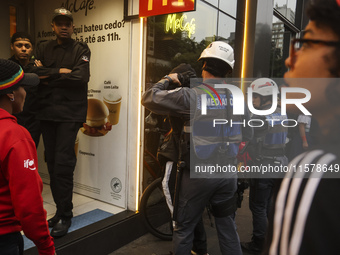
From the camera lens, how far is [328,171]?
715 millimetres

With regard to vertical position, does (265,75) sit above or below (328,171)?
above

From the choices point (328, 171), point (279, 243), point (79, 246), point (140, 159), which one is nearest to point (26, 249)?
point (79, 246)

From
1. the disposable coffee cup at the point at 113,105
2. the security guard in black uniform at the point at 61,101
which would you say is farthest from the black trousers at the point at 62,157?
the disposable coffee cup at the point at 113,105

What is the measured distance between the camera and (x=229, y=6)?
18.6 ft

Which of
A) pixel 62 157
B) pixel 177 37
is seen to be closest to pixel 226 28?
pixel 177 37

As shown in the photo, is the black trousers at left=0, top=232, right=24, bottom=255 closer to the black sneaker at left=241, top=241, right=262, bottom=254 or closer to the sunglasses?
the sunglasses

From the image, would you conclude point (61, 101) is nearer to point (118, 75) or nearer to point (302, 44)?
point (118, 75)

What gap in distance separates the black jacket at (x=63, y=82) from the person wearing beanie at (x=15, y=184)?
1.56 m

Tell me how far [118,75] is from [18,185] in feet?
8.87

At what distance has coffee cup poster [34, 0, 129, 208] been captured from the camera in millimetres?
3941

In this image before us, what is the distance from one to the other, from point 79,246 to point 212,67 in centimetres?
229

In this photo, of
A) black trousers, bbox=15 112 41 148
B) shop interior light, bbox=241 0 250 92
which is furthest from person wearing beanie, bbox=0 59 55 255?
shop interior light, bbox=241 0 250 92

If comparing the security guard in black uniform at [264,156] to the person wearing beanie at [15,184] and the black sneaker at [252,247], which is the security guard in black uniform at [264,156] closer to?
the black sneaker at [252,247]

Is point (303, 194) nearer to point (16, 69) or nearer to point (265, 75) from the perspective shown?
point (16, 69)
